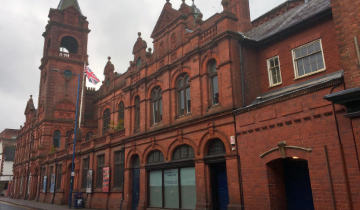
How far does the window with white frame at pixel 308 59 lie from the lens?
14728mm

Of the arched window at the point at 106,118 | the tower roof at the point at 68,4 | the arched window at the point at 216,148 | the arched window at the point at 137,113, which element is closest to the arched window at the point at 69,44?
the tower roof at the point at 68,4

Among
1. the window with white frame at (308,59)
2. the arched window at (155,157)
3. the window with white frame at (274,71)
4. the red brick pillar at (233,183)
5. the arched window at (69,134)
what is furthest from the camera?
the arched window at (69,134)

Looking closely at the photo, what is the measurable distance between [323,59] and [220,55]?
5.19 m

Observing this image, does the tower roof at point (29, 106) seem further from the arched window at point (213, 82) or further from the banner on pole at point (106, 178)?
the arched window at point (213, 82)

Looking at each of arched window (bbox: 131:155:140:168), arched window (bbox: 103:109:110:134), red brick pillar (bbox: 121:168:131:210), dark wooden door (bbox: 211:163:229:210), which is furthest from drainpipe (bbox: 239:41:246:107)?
arched window (bbox: 103:109:110:134)

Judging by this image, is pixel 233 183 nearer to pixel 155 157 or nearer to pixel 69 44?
pixel 155 157

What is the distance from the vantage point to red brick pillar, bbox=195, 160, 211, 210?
16.0m

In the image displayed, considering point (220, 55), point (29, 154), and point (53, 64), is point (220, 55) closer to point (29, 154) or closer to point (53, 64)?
point (53, 64)

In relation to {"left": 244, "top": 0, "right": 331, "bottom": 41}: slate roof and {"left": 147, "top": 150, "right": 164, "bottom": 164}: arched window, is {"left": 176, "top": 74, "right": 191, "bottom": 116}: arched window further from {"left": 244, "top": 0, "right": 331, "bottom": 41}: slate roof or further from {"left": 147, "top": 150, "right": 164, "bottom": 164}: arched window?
{"left": 244, "top": 0, "right": 331, "bottom": 41}: slate roof

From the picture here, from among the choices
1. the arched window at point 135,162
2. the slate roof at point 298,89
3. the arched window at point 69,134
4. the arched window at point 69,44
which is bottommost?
the arched window at point 135,162

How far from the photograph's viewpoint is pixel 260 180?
13.4 m

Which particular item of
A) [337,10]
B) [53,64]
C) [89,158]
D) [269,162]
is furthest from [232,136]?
[53,64]

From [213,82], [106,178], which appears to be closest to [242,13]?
[213,82]

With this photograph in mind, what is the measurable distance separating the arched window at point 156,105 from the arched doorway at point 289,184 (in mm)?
9990
